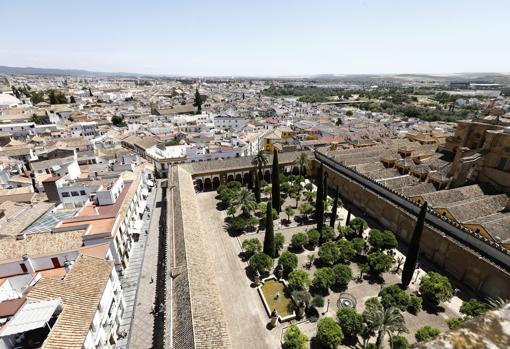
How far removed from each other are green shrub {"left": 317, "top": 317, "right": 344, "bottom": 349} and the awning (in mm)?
19766

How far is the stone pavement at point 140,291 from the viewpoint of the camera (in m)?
24.8

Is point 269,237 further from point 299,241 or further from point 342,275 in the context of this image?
point 342,275

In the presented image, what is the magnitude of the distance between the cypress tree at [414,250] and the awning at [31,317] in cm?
3137

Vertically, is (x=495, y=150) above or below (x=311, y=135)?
above

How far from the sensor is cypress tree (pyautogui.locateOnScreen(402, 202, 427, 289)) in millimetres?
27406

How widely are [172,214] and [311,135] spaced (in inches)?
2143

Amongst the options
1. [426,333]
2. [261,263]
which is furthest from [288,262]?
[426,333]

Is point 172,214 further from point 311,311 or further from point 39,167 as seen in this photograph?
point 39,167

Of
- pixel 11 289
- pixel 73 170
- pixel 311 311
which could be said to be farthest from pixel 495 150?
pixel 73 170

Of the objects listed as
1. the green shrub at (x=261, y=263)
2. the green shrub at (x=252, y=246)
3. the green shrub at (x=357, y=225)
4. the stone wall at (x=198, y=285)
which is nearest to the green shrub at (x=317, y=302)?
the green shrub at (x=261, y=263)

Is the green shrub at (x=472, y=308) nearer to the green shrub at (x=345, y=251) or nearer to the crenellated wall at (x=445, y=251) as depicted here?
the crenellated wall at (x=445, y=251)

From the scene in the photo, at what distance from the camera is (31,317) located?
17.7 metres

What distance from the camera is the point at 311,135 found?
7975 centimetres

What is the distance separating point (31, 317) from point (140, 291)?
42.6 feet
